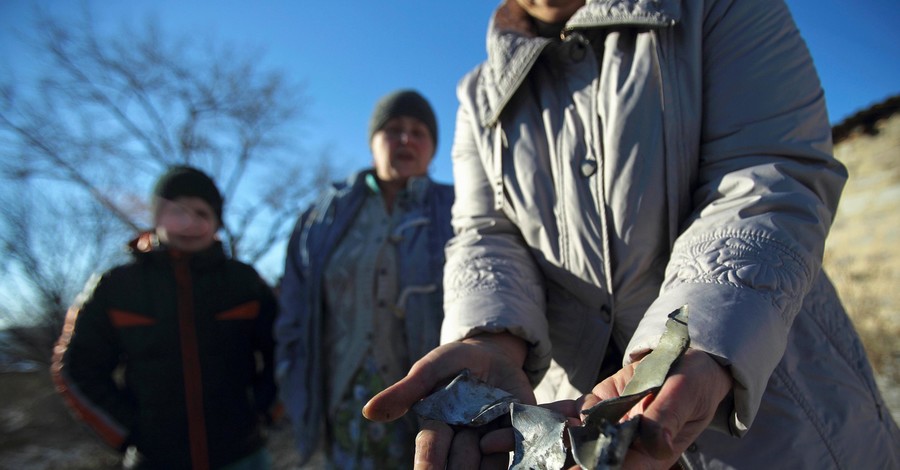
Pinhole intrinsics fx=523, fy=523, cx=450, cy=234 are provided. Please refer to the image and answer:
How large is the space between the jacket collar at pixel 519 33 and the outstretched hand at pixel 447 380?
0.68 metres

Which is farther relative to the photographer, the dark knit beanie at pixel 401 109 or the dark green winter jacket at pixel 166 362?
the dark knit beanie at pixel 401 109

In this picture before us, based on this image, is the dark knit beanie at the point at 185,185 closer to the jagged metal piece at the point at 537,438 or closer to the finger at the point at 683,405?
the jagged metal piece at the point at 537,438

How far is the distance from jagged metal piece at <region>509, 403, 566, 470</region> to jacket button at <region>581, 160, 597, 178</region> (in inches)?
24.6

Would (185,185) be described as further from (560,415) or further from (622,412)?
(622,412)

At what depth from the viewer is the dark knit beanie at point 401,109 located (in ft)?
10.9

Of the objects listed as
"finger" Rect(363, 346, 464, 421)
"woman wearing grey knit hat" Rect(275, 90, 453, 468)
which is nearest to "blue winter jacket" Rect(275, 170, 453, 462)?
"woman wearing grey knit hat" Rect(275, 90, 453, 468)

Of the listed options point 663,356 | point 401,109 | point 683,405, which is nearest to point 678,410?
point 683,405

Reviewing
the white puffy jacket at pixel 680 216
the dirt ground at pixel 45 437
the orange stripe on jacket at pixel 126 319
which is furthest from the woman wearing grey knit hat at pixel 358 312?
the dirt ground at pixel 45 437

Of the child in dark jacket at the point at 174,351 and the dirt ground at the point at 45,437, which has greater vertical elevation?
the child in dark jacket at the point at 174,351

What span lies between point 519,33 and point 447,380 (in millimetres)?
1098

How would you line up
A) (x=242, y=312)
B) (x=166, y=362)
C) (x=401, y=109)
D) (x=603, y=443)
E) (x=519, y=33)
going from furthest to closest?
(x=401, y=109) < (x=242, y=312) < (x=166, y=362) < (x=519, y=33) < (x=603, y=443)

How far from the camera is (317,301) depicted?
2.83 m

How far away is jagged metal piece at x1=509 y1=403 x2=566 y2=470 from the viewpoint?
95cm

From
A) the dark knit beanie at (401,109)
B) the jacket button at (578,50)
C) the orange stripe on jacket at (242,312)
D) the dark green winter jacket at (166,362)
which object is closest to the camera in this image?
the jacket button at (578,50)
